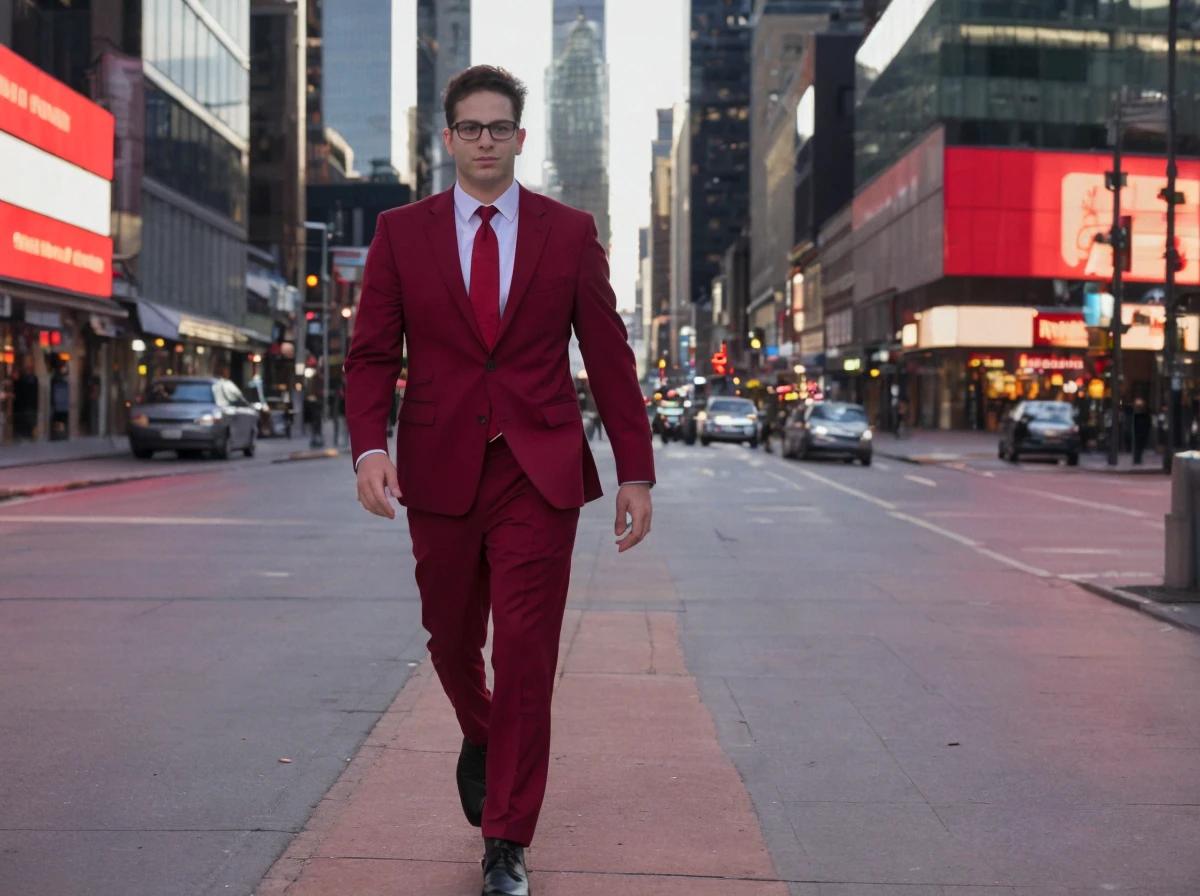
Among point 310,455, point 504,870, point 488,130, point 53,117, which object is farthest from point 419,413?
point 53,117

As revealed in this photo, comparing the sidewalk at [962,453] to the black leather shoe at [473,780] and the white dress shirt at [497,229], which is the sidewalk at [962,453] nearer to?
the black leather shoe at [473,780]

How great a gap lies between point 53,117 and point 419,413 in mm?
39664

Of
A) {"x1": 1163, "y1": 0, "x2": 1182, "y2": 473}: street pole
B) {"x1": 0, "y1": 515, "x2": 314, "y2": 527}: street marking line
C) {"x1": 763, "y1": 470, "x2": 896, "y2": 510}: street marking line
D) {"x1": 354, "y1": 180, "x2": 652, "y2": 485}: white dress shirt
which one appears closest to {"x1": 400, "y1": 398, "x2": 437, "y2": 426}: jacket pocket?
{"x1": 354, "y1": 180, "x2": 652, "y2": 485}: white dress shirt

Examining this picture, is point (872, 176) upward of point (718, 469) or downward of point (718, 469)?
upward

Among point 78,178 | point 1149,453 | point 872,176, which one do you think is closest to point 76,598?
point 78,178

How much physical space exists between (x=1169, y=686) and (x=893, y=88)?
252 feet

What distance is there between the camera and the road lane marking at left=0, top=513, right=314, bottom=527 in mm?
17406

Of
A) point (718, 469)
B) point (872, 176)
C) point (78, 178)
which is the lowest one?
point (718, 469)

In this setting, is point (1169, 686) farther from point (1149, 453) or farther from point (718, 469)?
point (1149, 453)

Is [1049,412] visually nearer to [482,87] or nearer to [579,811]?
[579,811]

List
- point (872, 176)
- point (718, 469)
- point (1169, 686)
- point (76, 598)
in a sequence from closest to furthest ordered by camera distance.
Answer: point (1169, 686), point (76, 598), point (718, 469), point (872, 176)

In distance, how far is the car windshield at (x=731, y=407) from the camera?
175 feet

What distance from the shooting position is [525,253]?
4398 millimetres

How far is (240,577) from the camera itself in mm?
12148
